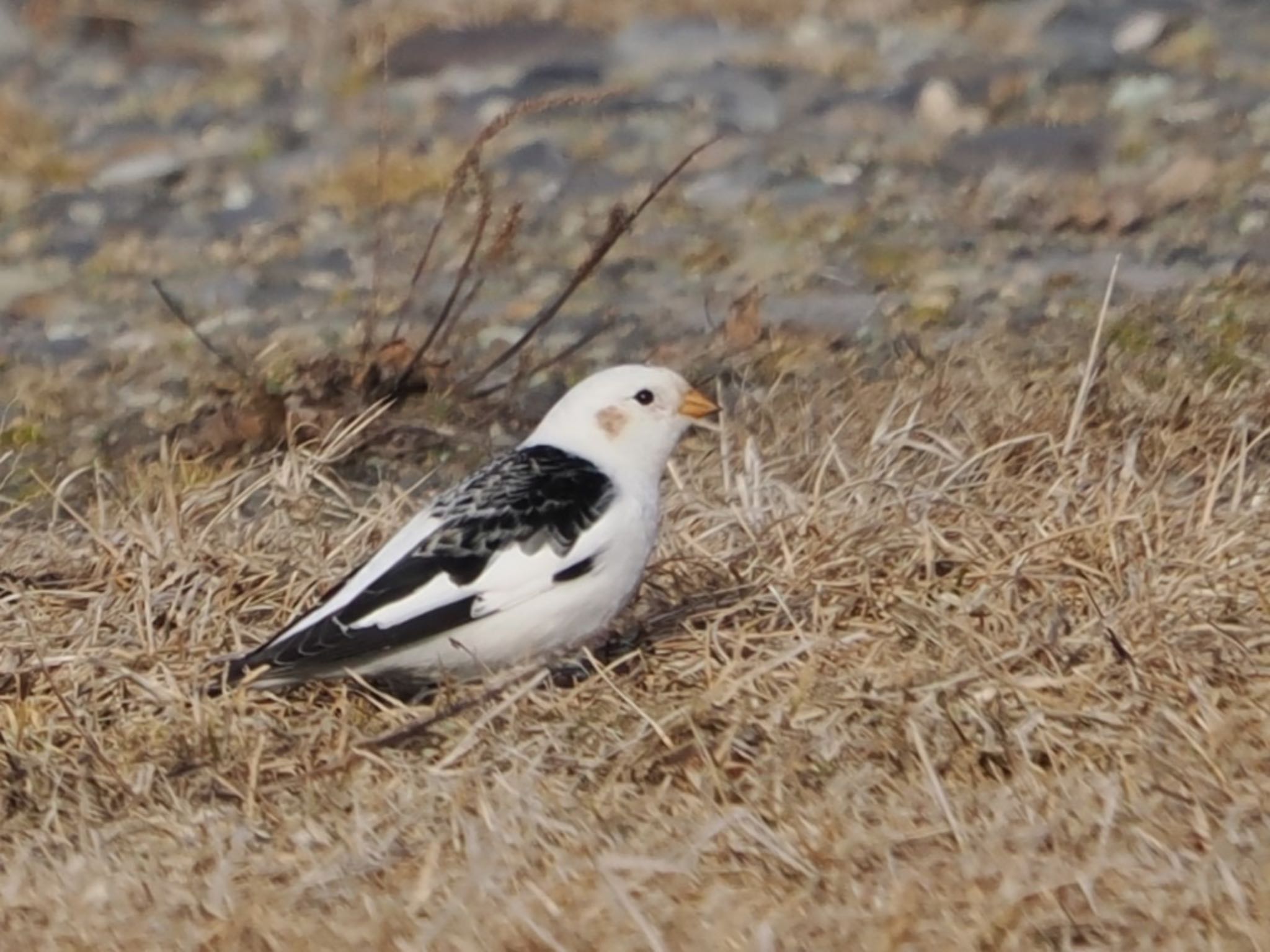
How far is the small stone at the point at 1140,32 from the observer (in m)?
8.71

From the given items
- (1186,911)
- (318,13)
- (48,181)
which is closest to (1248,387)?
(1186,911)

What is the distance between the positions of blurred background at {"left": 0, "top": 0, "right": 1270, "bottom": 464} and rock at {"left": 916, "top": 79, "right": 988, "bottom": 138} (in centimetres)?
1

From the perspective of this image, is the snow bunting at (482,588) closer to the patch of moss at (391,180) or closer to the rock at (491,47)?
the patch of moss at (391,180)

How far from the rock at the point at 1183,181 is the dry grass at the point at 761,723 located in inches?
88.5

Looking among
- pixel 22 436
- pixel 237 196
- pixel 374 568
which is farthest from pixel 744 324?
pixel 374 568

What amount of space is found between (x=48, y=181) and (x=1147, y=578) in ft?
16.4

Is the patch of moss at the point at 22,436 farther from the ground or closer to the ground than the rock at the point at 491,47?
farther from the ground

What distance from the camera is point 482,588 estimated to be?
13.1 feet

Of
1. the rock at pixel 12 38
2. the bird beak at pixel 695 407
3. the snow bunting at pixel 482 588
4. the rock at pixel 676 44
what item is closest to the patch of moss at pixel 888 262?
the rock at pixel 676 44

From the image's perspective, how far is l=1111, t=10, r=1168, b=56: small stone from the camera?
871 cm

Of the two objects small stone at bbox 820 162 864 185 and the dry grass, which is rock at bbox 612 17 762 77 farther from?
the dry grass

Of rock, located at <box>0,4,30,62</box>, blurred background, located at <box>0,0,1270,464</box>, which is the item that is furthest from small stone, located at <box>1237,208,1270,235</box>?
rock, located at <box>0,4,30,62</box>

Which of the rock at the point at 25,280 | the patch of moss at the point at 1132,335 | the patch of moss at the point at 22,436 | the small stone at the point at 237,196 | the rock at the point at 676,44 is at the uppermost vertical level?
the patch of moss at the point at 1132,335

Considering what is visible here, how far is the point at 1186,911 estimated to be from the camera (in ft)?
9.68
